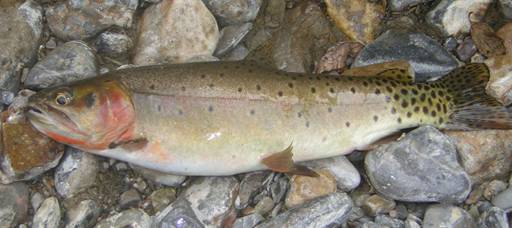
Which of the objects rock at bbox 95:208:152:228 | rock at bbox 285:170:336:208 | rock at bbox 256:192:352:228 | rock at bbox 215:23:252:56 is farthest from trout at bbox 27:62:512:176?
rock at bbox 215:23:252:56

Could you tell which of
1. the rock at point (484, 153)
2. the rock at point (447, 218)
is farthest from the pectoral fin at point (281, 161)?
the rock at point (484, 153)

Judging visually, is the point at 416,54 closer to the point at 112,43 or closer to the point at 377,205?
the point at 377,205

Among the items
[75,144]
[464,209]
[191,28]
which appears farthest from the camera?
[191,28]

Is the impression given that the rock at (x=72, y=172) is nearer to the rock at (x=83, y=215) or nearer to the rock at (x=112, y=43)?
the rock at (x=83, y=215)

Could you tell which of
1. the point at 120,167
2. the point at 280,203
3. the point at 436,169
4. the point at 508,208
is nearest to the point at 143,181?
the point at 120,167

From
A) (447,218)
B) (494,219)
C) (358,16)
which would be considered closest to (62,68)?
(358,16)

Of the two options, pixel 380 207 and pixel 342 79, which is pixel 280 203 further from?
pixel 342 79

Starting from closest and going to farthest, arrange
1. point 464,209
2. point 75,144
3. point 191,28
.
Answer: point 75,144 → point 464,209 → point 191,28
